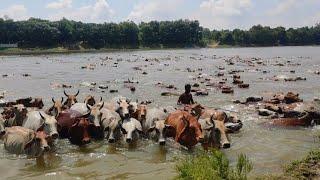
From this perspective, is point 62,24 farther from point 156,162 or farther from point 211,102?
point 156,162

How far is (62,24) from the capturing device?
169250 millimetres

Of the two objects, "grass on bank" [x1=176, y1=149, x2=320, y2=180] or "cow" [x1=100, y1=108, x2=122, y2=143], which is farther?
"cow" [x1=100, y1=108, x2=122, y2=143]

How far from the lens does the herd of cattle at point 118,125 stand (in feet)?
57.0

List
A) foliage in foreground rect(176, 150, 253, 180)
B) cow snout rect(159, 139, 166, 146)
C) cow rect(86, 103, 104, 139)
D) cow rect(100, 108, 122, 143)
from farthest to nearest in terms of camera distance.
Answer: cow rect(86, 103, 104, 139) → cow rect(100, 108, 122, 143) → cow snout rect(159, 139, 166, 146) → foliage in foreground rect(176, 150, 253, 180)

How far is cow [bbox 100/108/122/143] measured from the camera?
18781 mm

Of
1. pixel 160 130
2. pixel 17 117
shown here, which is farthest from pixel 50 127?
pixel 160 130

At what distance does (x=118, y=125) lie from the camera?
62.4 feet

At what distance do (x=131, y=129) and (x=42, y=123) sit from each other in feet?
11.7

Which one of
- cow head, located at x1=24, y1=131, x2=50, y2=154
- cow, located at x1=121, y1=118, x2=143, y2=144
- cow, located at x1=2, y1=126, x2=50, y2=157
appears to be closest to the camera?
cow head, located at x1=24, y1=131, x2=50, y2=154

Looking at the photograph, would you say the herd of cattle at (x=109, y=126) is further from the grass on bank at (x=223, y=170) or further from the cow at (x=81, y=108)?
the grass on bank at (x=223, y=170)

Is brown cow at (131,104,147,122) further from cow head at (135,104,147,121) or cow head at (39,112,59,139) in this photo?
cow head at (39,112,59,139)

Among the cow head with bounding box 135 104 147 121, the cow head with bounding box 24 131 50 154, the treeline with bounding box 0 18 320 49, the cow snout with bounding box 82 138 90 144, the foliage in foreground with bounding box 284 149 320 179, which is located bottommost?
the cow snout with bounding box 82 138 90 144

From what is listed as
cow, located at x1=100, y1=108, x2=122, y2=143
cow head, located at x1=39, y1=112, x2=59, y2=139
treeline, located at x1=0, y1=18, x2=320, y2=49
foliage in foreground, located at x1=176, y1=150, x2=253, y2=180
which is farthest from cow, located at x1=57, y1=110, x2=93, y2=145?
treeline, located at x1=0, y1=18, x2=320, y2=49

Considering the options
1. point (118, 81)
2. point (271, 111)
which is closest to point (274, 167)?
point (271, 111)
